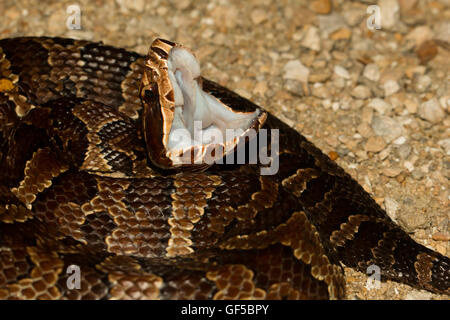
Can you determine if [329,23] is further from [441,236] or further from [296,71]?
[441,236]

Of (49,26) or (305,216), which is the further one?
(49,26)

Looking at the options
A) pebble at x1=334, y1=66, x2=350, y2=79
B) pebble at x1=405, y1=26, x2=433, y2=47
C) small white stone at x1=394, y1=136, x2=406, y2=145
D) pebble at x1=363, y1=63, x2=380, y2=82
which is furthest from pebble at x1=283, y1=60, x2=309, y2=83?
pebble at x1=405, y1=26, x2=433, y2=47

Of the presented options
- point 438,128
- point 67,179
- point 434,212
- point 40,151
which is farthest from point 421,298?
point 40,151

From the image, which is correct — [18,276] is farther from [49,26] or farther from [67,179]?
[49,26]

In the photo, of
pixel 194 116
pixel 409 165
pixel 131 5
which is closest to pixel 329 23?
pixel 409 165

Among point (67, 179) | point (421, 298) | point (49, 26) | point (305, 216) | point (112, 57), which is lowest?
point (421, 298)

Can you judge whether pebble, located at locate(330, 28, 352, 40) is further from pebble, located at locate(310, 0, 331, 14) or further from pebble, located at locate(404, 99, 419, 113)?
pebble, located at locate(404, 99, 419, 113)
